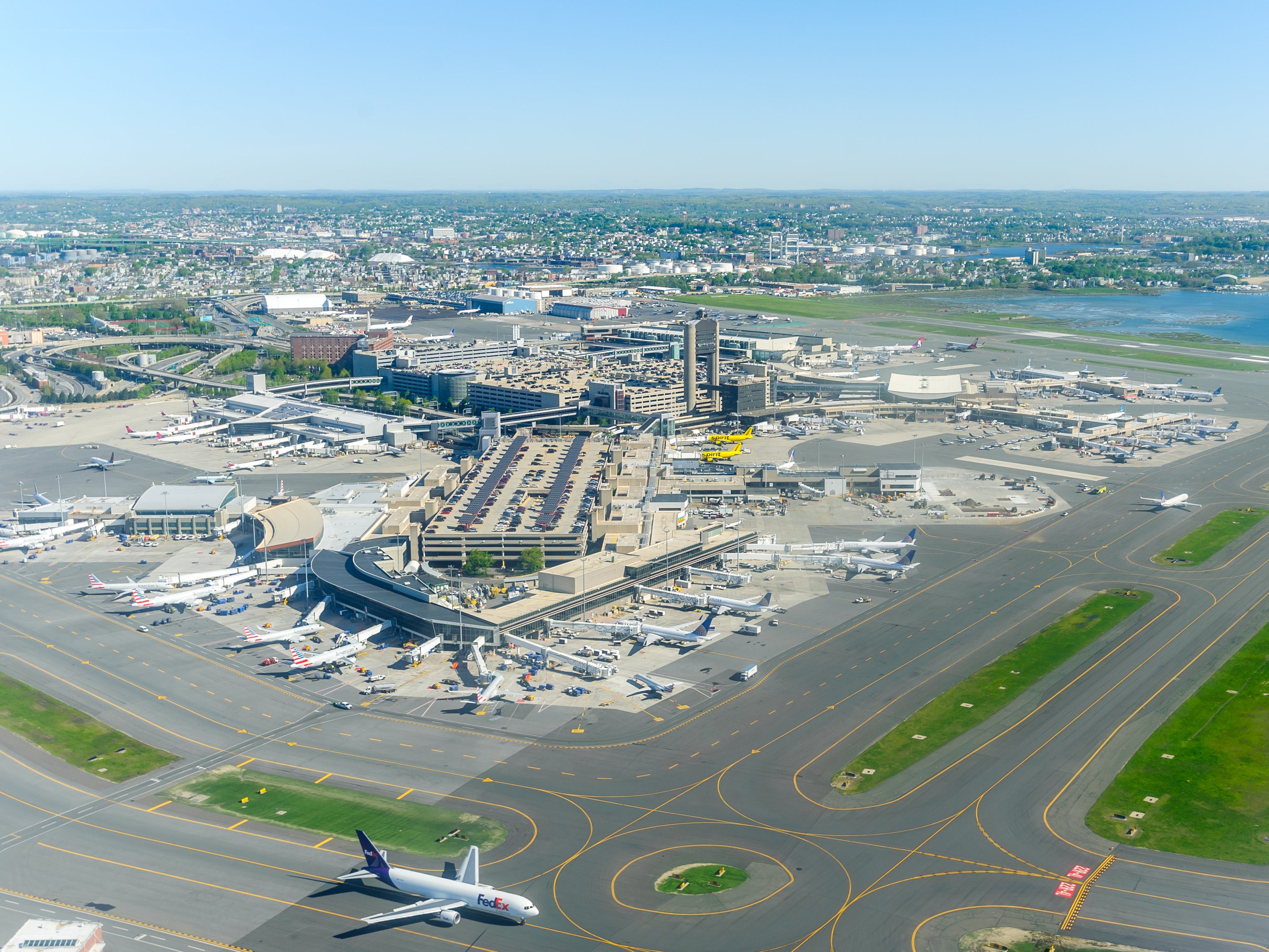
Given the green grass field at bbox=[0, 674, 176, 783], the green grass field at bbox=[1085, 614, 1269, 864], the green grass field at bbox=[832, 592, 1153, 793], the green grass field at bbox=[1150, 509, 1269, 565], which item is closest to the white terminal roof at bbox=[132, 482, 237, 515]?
the green grass field at bbox=[0, 674, 176, 783]

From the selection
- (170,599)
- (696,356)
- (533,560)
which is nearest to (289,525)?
(170,599)

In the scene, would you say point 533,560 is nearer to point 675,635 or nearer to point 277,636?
point 675,635

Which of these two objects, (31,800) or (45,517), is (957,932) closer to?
(31,800)

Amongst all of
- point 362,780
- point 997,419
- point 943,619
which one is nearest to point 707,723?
point 362,780

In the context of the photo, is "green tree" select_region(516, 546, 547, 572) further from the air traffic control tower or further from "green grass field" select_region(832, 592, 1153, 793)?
the air traffic control tower

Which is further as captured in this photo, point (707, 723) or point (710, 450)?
point (710, 450)
